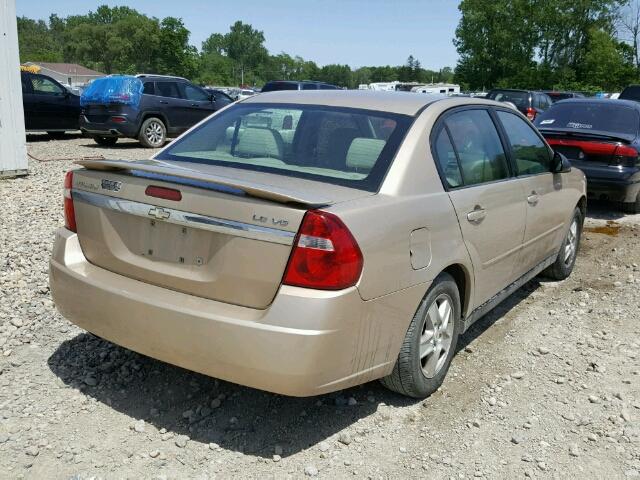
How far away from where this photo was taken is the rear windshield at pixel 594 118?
9266 mm

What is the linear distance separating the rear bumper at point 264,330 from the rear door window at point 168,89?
13.4 meters

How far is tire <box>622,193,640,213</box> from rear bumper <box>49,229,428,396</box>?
708 centimetres

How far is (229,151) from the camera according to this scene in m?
3.83

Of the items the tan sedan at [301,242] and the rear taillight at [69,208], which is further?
the rear taillight at [69,208]

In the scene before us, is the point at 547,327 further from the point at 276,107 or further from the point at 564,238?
the point at 276,107

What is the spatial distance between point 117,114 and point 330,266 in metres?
13.5

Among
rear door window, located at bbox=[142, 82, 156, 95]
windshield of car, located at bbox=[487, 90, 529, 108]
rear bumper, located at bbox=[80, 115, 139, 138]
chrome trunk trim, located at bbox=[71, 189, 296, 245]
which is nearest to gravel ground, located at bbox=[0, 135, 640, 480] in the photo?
chrome trunk trim, located at bbox=[71, 189, 296, 245]

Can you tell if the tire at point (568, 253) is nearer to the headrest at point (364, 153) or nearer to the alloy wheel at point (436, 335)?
the alloy wheel at point (436, 335)

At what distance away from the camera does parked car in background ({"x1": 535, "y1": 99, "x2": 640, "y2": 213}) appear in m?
8.65

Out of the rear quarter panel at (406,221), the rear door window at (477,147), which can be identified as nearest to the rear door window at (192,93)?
the rear door window at (477,147)

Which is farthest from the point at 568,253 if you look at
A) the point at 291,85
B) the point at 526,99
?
the point at 526,99

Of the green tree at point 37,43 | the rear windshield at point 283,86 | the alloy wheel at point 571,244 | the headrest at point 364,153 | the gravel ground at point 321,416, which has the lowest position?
the gravel ground at point 321,416

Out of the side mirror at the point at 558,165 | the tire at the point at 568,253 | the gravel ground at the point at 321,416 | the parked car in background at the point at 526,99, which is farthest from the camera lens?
the parked car in background at the point at 526,99

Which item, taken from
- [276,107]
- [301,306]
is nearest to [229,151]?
[276,107]
